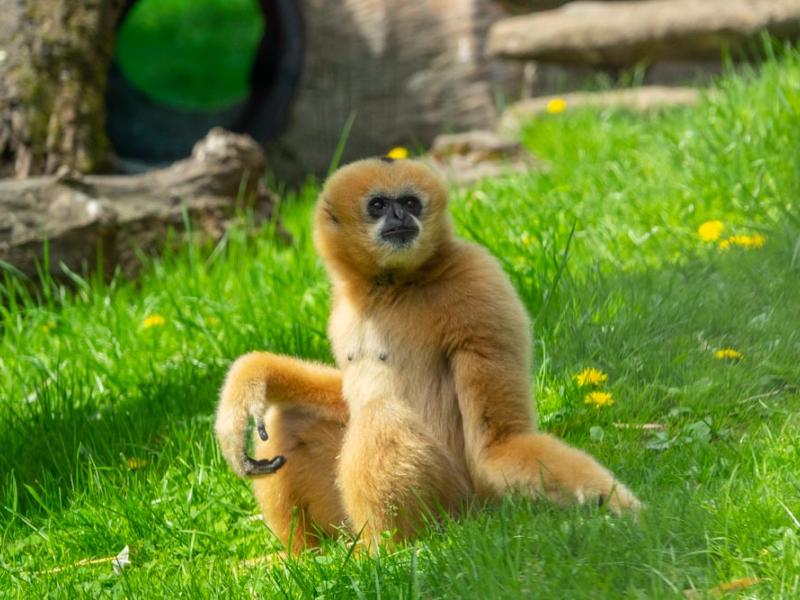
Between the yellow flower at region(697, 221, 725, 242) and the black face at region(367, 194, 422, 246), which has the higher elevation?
the black face at region(367, 194, 422, 246)

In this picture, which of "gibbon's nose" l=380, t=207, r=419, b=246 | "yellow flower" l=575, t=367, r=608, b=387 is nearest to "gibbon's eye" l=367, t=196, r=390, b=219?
"gibbon's nose" l=380, t=207, r=419, b=246

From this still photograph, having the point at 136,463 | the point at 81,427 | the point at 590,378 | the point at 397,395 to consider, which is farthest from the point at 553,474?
the point at 81,427

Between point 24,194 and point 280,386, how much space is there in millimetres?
3872

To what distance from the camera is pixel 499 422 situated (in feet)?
13.0

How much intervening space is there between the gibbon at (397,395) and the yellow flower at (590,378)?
85cm

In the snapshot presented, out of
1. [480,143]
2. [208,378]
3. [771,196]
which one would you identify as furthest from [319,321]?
[480,143]

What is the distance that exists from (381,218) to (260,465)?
105 cm

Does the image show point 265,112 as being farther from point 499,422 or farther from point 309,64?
point 499,422

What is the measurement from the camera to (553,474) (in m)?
3.71

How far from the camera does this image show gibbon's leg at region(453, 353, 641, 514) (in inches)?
145

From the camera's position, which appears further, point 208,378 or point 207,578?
point 208,378

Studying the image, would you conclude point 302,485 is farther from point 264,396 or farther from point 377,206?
point 377,206

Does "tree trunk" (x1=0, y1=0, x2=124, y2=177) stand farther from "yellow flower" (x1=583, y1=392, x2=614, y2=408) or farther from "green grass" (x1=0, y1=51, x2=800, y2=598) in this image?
Result: "yellow flower" (x1=583, y1=392, x2=614, y2=408)

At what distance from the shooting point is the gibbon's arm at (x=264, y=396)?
4285 millimetres
